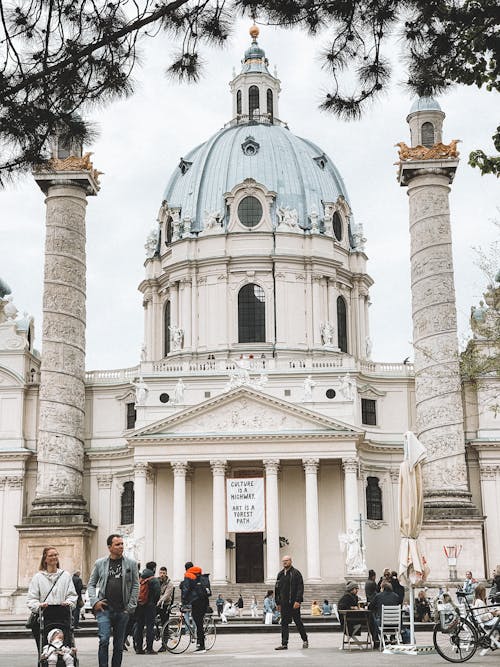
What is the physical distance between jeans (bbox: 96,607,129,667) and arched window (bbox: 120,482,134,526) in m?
40.6

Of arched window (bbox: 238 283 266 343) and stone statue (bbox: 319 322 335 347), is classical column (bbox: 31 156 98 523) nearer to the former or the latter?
arched window (bbox: 238 283 266 343)

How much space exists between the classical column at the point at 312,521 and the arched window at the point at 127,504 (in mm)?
9410

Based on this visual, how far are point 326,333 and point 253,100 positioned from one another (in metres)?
18.1

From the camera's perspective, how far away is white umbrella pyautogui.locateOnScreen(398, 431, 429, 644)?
2275 cm

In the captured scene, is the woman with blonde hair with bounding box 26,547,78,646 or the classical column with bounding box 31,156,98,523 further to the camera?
the classical column with bounding box 31,156,98,523

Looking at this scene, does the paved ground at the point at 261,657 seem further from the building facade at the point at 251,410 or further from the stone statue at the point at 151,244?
the stone statue at the point at 151,244

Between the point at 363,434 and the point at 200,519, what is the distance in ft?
30.1

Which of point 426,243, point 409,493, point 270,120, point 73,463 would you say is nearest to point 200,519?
point 73,463

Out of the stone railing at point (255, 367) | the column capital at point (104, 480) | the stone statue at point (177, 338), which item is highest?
the stone statue at point (177, 338)

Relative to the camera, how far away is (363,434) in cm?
5225

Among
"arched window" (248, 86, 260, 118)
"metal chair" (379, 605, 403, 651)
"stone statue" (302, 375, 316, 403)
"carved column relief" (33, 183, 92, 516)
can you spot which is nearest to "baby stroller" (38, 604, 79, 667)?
"metal chair" (379, 605, 403, 651)

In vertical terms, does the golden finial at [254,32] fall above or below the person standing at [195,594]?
above

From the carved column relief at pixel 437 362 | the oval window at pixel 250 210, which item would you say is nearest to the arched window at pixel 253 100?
the oval window at pixel 250 210

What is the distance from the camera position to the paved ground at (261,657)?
59.6ft
